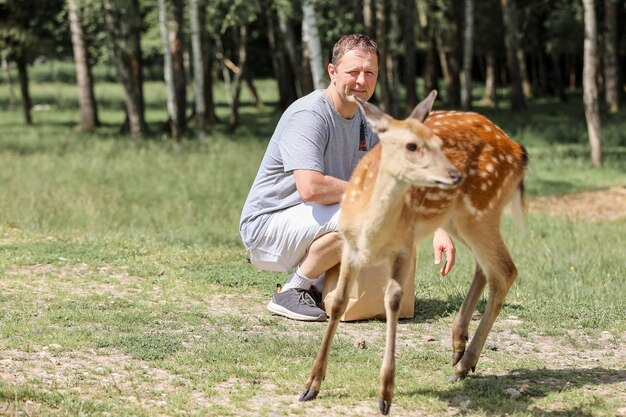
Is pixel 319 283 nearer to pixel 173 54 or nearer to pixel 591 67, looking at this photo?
pixel 591 67

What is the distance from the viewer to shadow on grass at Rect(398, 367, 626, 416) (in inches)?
201

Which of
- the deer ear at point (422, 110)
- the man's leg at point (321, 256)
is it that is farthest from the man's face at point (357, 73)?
the deer ear at point (422, 110)

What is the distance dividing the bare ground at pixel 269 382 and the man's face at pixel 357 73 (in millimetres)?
1562

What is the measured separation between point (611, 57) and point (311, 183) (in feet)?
72.2

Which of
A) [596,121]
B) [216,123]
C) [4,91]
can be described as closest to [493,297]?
[596,121]

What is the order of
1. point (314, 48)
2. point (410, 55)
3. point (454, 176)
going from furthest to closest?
point (410, 55) → point (314, 48) → point (454, 176)

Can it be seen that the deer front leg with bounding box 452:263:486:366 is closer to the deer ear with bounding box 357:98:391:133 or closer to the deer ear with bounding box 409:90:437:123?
the deer ear with bounding box 409:90:437:123

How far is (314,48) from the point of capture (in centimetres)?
1478

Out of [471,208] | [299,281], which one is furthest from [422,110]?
[299,281]

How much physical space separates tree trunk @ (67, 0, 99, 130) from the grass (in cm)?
1191

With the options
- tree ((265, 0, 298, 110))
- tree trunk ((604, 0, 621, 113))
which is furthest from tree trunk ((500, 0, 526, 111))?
tree ((265, 0, 298, 110))

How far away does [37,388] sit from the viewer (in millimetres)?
5062

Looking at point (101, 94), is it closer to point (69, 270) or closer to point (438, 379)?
point (69, 270)

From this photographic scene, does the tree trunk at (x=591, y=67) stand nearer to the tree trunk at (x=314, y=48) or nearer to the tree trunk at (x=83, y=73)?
the tree trunk at (x=314, y=48)
